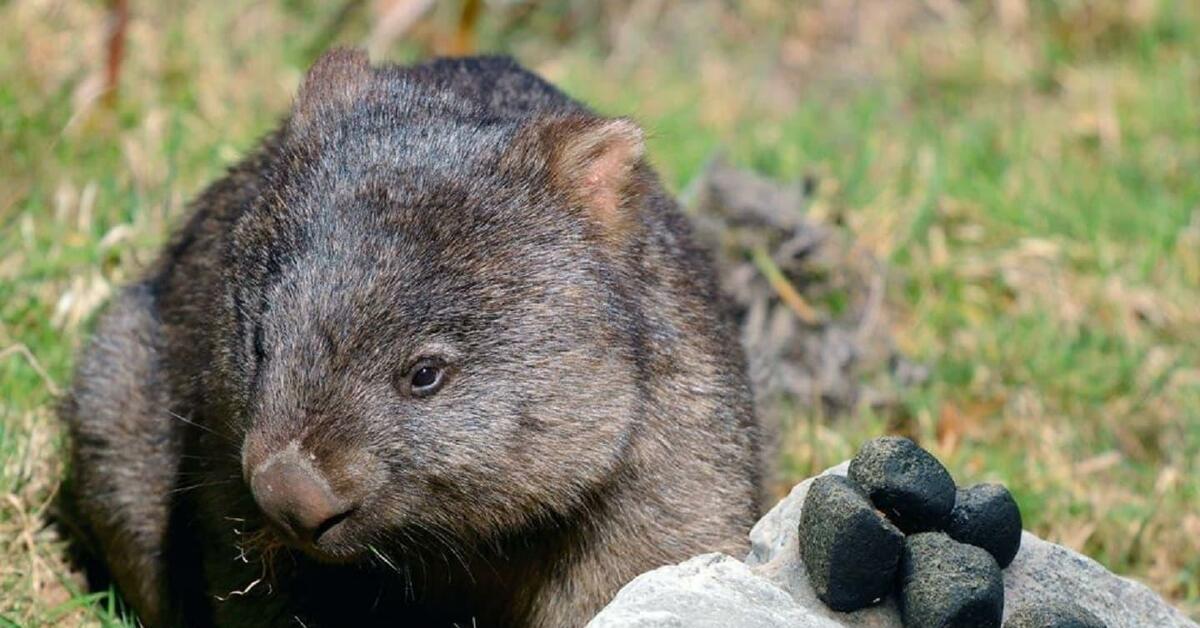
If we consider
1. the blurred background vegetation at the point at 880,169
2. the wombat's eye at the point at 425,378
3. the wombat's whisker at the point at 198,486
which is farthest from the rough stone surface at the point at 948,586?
the blurred background vegetation at the point at 880,169

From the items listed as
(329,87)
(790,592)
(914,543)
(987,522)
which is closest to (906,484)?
(914,543)

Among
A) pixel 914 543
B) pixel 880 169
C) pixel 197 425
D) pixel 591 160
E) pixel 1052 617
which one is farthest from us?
pixel 880 169

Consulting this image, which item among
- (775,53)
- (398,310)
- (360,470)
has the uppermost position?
(398,310)

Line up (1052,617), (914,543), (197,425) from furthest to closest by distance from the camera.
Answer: (197,425) < (914,543) < (1052,617)

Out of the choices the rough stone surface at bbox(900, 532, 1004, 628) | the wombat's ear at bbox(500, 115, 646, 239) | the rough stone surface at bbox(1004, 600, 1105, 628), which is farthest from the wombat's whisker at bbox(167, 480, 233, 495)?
the rough stone surface at bbox(1004, 600, 1105, 628)

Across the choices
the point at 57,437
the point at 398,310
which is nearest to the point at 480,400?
the point at 398,310

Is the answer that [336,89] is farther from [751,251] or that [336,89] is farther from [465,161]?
[751,251]

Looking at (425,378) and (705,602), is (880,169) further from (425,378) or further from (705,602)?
(705,602)
